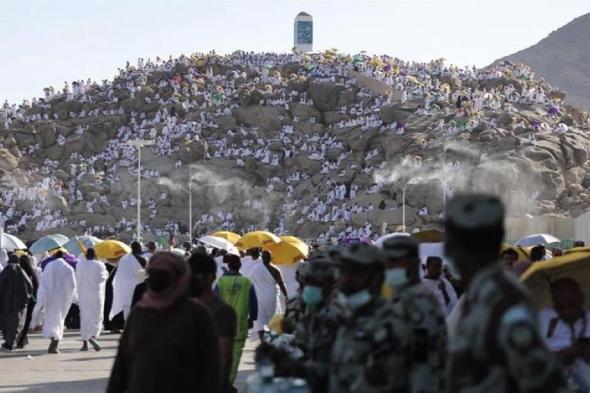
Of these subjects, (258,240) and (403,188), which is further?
(403,188)

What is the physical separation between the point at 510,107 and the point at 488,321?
3174 inches

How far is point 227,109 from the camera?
90.4 meters

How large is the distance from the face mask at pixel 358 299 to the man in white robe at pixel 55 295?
13.9 metres

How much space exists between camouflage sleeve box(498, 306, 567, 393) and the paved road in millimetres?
9685

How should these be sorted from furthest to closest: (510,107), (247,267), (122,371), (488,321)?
(510,107)
(247,267)
(122,371)
(488,321)

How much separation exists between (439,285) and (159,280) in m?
5.06

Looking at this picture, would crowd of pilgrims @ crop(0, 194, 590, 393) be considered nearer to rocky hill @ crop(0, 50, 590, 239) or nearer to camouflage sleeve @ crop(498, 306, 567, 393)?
camouflage sleeve @ crop(498, 306, 567, 393)

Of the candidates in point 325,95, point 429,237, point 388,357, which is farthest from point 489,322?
point 325,95

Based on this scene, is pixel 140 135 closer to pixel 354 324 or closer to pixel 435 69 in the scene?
pixel 435 69

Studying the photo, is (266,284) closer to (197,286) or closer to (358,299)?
(197,286)

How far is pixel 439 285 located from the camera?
11.4 m

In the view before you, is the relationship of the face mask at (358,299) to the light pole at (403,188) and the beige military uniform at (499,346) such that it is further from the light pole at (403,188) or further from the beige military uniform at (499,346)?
the light pole at (403,188)

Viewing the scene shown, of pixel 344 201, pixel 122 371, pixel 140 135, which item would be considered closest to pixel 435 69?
pixel 140 135

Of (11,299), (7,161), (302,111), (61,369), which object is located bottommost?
(61,369)
